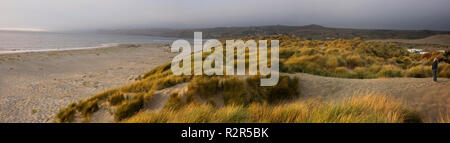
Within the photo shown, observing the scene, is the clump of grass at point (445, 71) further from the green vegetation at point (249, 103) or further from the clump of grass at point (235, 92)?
the clump of grass at point (235, 92)

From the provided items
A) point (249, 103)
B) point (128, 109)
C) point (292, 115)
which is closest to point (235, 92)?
point (249, 103)

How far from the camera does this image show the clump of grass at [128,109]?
15.3 feet

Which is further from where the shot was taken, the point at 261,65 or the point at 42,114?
the point at 261,65

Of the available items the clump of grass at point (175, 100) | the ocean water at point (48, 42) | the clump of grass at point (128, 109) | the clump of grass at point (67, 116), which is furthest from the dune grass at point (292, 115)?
the ocean water at point (48, 42)

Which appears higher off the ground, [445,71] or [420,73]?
[445,71]

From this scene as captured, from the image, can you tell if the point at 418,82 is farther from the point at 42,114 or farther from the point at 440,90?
the point at 42,114

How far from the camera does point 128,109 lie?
15.8 feet

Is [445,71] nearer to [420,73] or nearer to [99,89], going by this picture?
[420,73]
